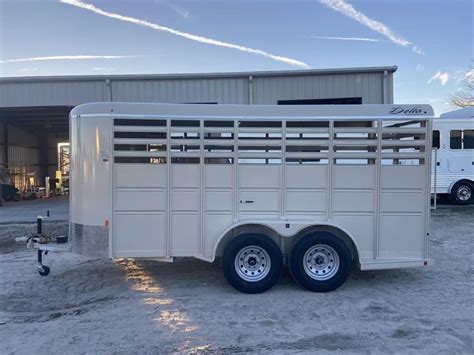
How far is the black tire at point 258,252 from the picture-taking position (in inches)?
192

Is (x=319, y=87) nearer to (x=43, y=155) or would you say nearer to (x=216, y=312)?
(x=216, y=312)

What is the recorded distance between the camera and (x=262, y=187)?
495 cm

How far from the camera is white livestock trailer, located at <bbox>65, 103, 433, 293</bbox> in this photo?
491cm

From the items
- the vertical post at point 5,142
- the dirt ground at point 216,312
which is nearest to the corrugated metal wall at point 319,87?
the dirt ground at point 216,312

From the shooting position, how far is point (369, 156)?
4.93 meters

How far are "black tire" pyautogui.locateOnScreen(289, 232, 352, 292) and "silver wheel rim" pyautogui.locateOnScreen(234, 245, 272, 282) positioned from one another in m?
0.34

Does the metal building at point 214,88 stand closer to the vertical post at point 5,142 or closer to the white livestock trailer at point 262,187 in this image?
the vertical post at point 5,142

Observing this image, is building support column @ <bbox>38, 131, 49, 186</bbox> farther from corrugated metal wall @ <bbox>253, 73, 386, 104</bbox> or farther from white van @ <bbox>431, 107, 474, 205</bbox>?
white van @ <bbox>431, 107, 474, 205</bbox>

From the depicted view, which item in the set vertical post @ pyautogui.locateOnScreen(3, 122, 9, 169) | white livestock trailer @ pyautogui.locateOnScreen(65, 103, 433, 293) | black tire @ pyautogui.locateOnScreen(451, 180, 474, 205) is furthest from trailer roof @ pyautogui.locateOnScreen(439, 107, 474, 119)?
vertical post @ pyautogui.locateOnScreen(3, 122, 9, 169)


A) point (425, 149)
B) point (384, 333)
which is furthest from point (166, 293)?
point (425, 149)

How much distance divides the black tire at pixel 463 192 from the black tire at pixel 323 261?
977 cm

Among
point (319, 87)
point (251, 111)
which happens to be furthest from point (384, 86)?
point (251, 111)

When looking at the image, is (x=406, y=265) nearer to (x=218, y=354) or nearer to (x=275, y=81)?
(x=218, y=354)

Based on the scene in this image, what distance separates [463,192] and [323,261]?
33.3 ft
